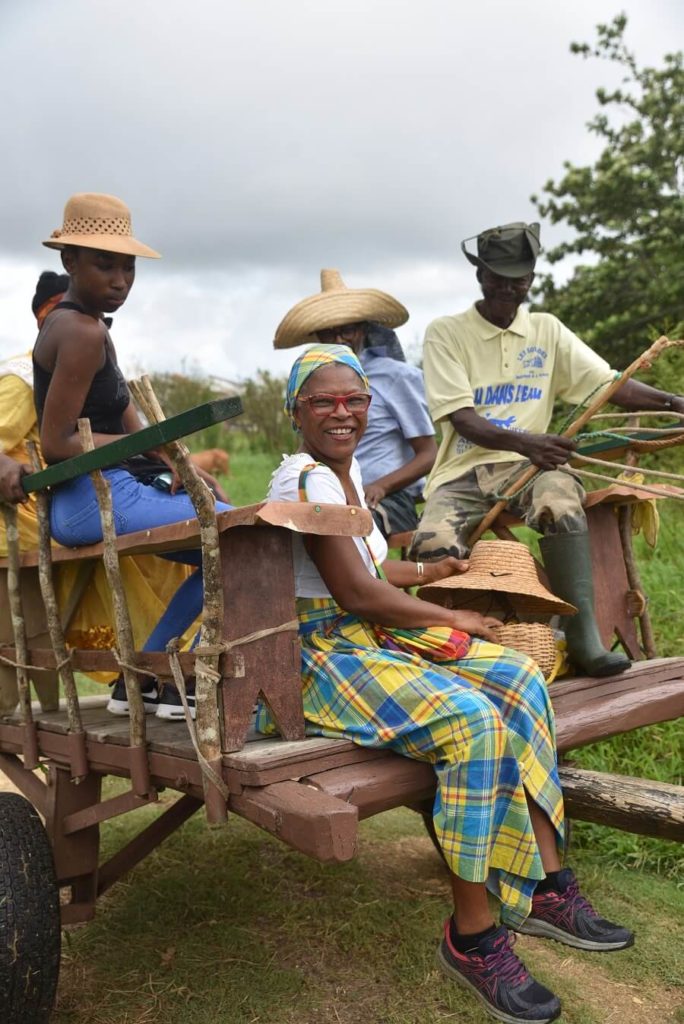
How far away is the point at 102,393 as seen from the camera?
3146mm

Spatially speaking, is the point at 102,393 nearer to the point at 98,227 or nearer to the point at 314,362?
the point at 98,227

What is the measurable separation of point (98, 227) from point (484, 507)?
1.69 meters

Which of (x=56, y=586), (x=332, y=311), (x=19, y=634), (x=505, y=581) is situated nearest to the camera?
(x=505, y=581)

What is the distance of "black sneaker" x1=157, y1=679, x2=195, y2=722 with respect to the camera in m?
2.99

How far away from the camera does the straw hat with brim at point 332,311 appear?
433 centimetres

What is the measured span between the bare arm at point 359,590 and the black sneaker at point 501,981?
79 cm

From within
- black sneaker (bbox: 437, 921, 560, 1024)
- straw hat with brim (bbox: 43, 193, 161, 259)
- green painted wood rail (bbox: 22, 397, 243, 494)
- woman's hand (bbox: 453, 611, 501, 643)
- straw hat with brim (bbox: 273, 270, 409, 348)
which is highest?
straw hat with brim (bbox: 43, 193, 161, 259)

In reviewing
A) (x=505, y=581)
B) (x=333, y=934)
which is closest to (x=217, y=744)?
(x=505, y=581)

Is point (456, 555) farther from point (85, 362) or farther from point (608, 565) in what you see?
point (85, 362)

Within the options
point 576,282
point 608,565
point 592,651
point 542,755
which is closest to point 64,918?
point 542,755

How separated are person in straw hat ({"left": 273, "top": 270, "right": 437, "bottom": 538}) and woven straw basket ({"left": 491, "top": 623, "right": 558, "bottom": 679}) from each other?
1.39m

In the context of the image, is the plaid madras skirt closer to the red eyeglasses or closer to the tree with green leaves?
the red eyeglasses

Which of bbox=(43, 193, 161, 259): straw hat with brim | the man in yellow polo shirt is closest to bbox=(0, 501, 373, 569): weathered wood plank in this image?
bbox=(43, 193, 161, 259): straw hat with brim

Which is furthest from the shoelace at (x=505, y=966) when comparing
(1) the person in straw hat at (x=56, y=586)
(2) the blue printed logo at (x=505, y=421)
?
(2) the blue printed logo at (x=505, y=421)
